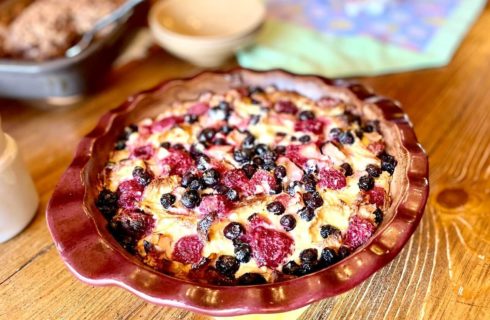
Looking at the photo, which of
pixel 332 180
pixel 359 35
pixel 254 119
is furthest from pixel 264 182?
pixel 359 35

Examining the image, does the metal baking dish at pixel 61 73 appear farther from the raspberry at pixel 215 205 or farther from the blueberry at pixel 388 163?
the blueberry at pixel 388 163

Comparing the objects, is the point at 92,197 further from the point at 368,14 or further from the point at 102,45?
the point at 368,14

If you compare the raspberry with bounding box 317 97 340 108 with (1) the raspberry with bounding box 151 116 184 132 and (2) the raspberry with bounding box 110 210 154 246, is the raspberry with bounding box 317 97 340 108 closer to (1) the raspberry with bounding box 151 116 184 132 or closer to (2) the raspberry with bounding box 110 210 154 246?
(1) the raspberry with bounding box 151 116 184 132

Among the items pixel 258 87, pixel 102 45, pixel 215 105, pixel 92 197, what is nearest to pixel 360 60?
pixel 258 87

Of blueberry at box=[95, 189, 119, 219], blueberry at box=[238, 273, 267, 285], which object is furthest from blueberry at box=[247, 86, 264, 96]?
blueberry at box=[238, 273, 267, 285]

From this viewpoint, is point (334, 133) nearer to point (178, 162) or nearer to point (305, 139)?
point (305, 139)

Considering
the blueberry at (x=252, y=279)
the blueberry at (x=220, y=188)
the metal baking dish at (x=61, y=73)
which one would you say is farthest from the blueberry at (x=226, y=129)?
the metal baking dish at (x=61, y=73)

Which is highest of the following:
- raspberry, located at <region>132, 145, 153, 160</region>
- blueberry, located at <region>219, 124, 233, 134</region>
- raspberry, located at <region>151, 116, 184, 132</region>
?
blueberry, located at <region>219, 124, 233, 134</region>

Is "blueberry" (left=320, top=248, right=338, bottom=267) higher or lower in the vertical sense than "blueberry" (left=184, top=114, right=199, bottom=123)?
higher
